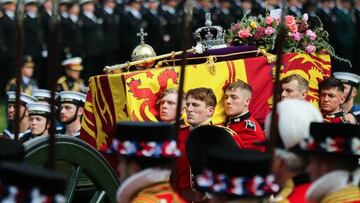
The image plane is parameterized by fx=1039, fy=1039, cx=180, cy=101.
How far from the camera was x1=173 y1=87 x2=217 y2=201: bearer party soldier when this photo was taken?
6.97 m

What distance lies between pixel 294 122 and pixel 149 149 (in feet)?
2.36

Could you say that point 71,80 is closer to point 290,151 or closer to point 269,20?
point 269,20

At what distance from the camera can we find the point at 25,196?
13.7ft

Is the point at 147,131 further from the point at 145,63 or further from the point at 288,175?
the point at 145,63

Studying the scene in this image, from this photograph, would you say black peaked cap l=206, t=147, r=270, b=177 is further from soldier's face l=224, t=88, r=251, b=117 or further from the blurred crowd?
the blurred crowd

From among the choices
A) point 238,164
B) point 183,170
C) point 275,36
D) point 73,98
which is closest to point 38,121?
point 73,98

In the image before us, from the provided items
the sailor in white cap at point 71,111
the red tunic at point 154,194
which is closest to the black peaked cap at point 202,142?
the red tunic at point 154,194

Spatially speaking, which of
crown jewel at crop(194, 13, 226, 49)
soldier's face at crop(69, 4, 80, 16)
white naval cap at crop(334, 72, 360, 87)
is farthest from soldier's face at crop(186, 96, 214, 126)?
soldier's face at crop(69, 4, 80, 16)

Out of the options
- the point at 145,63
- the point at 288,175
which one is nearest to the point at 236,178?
the point at 288,175

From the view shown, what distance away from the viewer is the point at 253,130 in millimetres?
7230

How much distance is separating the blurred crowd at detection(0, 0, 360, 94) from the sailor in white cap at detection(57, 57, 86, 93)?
274 cm

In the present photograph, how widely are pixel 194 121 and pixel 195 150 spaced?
840 mm

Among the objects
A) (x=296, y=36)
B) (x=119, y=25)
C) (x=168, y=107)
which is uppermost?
(x=119, y=25)

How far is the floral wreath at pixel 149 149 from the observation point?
5.07 m
